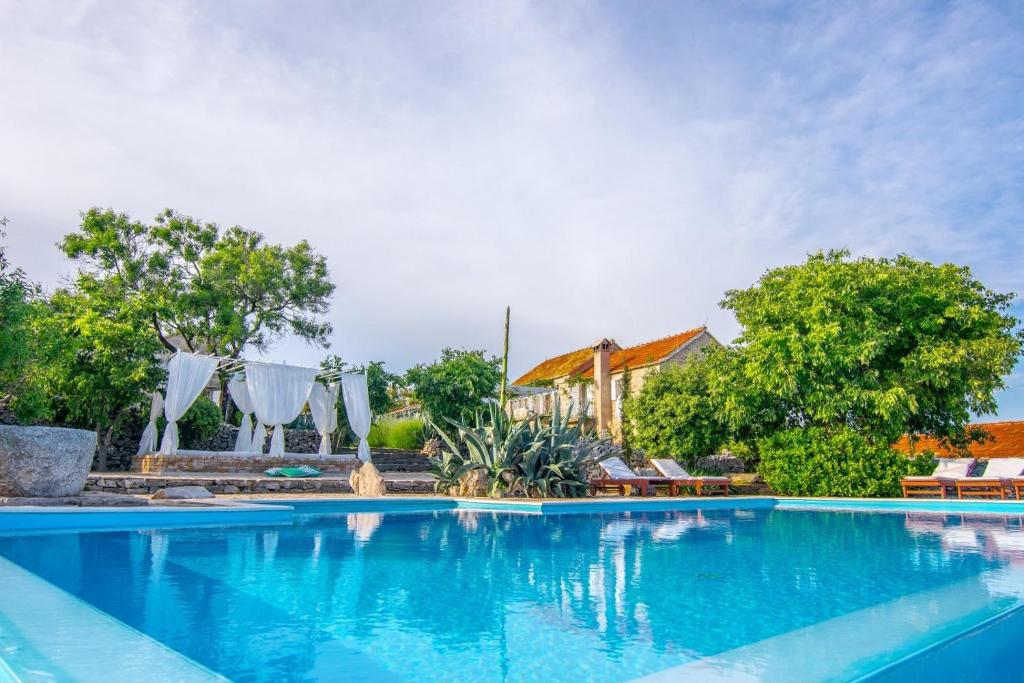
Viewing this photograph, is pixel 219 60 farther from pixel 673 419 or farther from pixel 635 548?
pixel 673 419

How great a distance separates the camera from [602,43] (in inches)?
413

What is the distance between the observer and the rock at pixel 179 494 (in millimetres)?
10531

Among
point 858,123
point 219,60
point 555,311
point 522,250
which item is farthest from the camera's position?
point 555,311

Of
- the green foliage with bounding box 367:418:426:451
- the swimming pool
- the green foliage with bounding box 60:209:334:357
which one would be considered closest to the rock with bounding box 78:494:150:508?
the swimming pool

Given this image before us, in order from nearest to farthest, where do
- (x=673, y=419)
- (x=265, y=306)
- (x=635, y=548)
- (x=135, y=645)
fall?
(x=135, y=645) → (x=635, y=548) → (x=673, y=419) → (x=265, y=306)

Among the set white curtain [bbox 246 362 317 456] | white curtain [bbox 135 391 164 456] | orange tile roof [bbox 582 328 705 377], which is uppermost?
orange tile roof [bbox 582 328 705 377]

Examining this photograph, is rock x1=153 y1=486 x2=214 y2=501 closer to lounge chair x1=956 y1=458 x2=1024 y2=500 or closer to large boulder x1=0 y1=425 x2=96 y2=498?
large boulder x1=0 y1=425 x2=96 y2=498

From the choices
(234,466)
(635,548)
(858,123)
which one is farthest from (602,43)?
(234,466)

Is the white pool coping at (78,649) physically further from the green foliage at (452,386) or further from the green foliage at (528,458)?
the green foliage at (452,386)

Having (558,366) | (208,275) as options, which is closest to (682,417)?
(208,275)

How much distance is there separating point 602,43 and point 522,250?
571 cm

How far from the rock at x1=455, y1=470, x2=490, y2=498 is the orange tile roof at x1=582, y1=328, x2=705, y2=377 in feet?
48.5

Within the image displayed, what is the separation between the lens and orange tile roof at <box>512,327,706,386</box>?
94.9 feet

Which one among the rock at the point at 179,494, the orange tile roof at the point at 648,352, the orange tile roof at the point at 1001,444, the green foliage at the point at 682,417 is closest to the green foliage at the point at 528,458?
the rock at the point at 179,494
